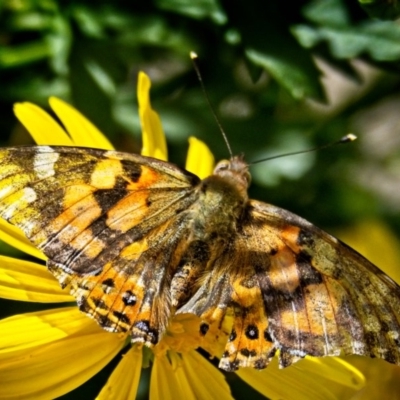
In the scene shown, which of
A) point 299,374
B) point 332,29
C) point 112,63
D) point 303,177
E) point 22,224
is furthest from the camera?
point 303,177

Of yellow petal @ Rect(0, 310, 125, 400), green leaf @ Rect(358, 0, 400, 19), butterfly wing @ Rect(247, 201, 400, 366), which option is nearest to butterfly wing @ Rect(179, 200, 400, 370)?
butterfly wing @ Rect(247, 201, 400, 366)

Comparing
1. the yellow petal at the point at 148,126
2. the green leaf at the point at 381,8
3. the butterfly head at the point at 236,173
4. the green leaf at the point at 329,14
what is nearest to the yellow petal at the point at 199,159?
the yellow petal at the point at 148,126

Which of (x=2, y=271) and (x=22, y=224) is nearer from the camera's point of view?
(x=22, y=224)

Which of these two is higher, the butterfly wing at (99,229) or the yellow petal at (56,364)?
the butterfly wing at (99,229)

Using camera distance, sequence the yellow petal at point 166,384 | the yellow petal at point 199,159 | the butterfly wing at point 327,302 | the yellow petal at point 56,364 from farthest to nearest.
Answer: the yellow petal at point 199,159
the yellow petal at point 166,384
the yellow petal at point 56,364
the butterfly wing at point 327,302

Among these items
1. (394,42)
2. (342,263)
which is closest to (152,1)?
(394,42)

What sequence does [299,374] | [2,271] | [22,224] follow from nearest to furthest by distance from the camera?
[22,224], [2,271], [299,374]

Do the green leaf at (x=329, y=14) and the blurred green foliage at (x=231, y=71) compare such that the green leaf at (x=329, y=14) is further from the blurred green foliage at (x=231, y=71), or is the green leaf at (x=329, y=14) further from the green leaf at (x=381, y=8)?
the green leaf at (x=381, y=8)

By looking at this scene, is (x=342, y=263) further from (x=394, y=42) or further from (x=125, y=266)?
(x=394, y=42)
